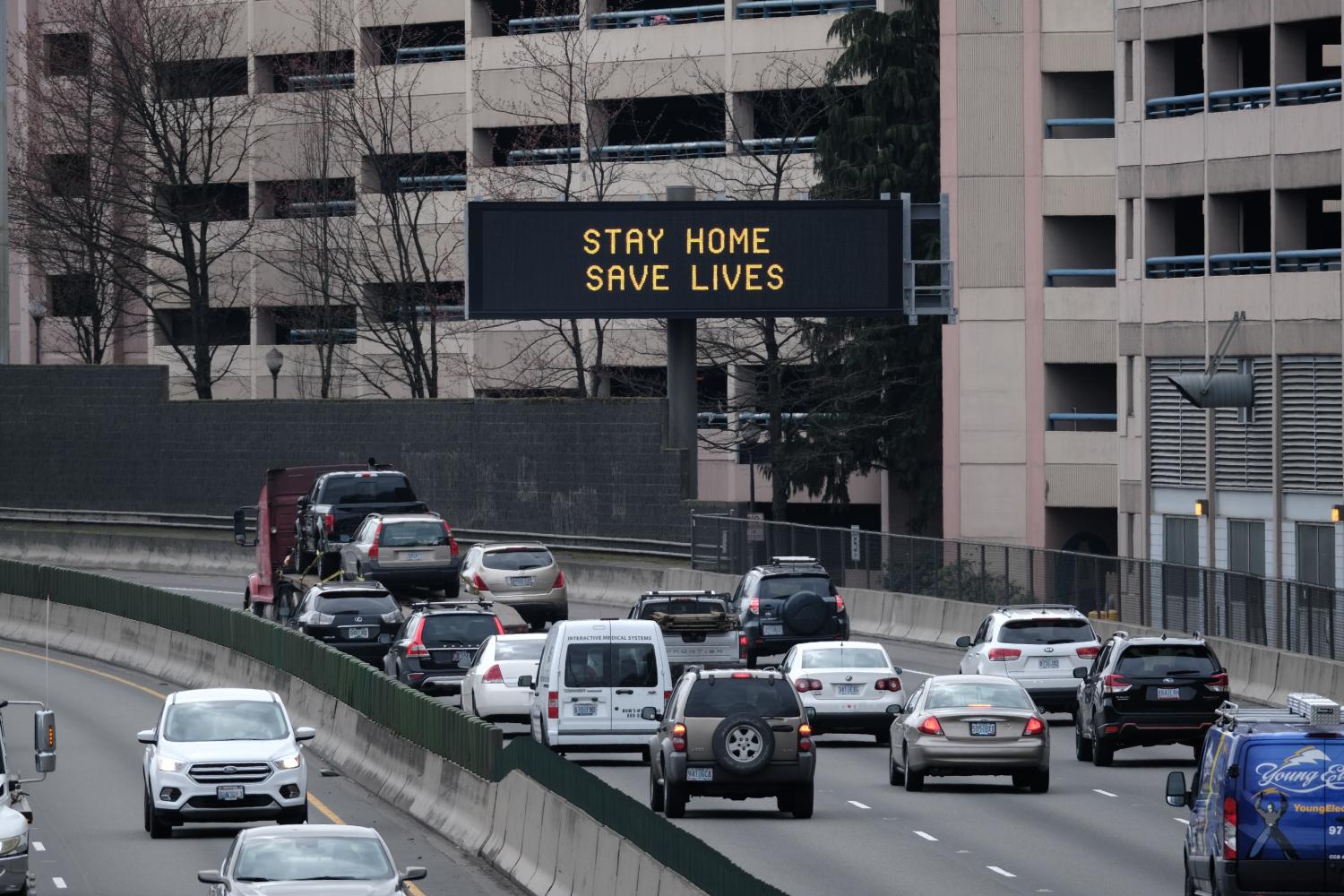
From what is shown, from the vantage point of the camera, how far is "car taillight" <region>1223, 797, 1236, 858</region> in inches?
713

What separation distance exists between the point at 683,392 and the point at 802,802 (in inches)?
1240

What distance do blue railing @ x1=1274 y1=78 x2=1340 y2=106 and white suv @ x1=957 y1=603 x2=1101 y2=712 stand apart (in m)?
20.4

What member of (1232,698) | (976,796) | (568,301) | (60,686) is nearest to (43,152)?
(568,301)

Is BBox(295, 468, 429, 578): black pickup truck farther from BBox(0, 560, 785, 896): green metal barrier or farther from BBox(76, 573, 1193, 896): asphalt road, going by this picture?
BBox(76, 573, 1193, 896): asphalt road

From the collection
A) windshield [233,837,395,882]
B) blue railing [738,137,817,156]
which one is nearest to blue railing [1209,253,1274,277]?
blue railing [738,137,817,156]

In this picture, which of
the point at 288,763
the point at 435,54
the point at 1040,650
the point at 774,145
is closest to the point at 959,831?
the point at 288,763

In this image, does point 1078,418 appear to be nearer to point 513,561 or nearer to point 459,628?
point 513,561

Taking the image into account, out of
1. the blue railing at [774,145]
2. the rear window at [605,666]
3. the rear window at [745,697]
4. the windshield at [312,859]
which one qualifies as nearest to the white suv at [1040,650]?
the rear window at [605,666]

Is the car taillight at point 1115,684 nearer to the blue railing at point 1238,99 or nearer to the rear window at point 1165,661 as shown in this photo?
the rear window at point 1165,661

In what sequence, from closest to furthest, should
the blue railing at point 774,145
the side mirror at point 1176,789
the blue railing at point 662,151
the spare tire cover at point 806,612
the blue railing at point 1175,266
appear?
the side mirror at point 1176,789 → the spare tire cover at point 806,612 → the blue railing at point 1175,266 → the blue railing at point 774,145 → the blue railing at point 662,151

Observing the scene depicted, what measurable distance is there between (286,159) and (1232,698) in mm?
55014

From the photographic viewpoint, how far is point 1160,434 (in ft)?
188

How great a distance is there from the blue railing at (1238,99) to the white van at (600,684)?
29233 mm

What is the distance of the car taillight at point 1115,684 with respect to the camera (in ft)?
101
